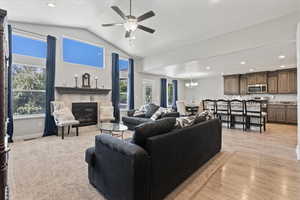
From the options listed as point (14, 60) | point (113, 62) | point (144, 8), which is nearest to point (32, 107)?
point (14, 60)

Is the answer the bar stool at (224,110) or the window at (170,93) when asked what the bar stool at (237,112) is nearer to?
the bar stool at (224,110)

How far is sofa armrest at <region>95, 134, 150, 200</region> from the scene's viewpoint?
151 centimetres

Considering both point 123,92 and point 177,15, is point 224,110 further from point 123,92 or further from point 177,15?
point 123,92

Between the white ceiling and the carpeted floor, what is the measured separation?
10.7ft

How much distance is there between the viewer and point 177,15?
4.26m

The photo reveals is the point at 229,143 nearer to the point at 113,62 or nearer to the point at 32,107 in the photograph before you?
the point at 113,62

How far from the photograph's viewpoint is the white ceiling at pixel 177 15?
3.63 metres

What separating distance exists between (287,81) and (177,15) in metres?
6.11

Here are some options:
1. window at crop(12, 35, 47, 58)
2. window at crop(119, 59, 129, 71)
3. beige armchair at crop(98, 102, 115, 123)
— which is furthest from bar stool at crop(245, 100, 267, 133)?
window at crop(12, 35, 47, 58)

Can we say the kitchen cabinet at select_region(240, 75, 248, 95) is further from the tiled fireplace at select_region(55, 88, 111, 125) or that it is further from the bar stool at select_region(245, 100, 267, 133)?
the tiled fireplace at select_region(55, 88, 111, 125)

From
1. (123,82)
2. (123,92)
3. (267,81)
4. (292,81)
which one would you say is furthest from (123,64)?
(292,81)

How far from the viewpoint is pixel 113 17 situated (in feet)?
15.6

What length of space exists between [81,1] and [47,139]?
380cm

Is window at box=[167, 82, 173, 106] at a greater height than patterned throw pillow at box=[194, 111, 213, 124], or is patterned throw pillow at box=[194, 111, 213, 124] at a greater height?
window at box=[167, 82, 173, 106]
